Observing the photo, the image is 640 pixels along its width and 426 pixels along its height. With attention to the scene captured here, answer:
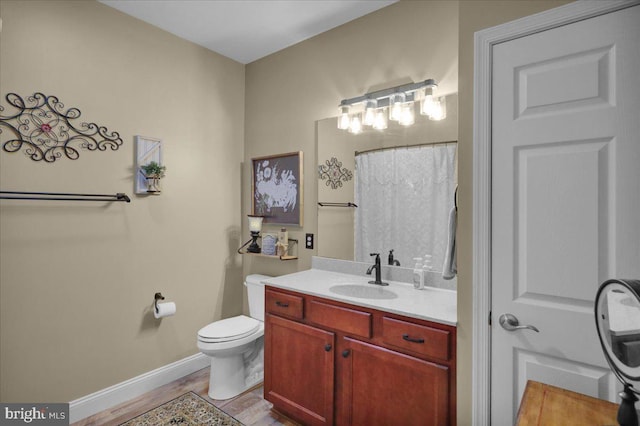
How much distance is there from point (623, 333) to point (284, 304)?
162 cm

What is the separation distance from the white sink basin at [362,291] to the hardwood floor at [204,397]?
0.88 m

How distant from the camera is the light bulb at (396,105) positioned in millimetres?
2156

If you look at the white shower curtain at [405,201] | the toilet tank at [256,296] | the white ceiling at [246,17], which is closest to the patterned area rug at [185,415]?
the toilet tank at [256,296]

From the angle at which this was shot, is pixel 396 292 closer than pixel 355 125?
Yes

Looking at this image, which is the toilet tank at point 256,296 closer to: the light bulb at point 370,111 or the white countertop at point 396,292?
the white countertop at point 396,292

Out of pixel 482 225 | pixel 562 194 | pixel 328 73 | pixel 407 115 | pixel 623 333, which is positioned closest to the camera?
pixel 623 333

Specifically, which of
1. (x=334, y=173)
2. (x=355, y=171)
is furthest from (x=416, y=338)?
(x=334, y=173)

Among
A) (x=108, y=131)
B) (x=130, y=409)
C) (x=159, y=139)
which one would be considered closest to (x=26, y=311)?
(x=130, y=409)

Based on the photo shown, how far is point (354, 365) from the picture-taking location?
179 cm

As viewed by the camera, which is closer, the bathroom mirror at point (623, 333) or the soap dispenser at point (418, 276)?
the bathroom mirror at point (623, 333)

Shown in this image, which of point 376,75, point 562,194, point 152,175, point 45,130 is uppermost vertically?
point 376,75

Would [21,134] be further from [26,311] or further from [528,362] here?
[528,362]

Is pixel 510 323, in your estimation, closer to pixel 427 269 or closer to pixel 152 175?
pixel 427 269

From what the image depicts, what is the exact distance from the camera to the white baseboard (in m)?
2.20
